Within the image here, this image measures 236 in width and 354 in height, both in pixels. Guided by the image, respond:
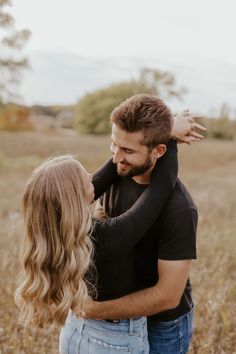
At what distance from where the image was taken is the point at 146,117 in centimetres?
282

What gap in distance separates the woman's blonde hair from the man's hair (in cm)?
44

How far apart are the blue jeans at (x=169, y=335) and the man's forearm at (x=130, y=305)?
41 cm

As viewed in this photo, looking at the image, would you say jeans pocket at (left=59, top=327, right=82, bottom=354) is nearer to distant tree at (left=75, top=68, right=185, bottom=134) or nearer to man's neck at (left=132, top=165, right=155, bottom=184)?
man's neck at (left=132, top=165, right=155, bottom=184)

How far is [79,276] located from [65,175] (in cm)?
53

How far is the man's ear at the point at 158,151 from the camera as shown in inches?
115

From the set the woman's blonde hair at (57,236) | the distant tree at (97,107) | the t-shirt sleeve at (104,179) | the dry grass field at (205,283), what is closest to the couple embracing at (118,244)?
the woman's blonde hair at (57,236)

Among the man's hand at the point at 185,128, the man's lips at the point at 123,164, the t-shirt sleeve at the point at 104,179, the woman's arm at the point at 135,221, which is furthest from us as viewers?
the t-shirt sleeve at the point at 104,179

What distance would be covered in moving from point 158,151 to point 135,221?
0.48 m

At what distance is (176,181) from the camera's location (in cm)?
299

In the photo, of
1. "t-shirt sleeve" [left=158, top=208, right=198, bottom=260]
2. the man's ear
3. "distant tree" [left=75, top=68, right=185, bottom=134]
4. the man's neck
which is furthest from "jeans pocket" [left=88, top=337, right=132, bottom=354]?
"distant tree" [left=75, top=68, right=185, bottom=134]

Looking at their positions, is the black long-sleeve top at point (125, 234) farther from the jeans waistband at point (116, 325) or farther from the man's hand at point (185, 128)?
the man's hand at point (185, 128)

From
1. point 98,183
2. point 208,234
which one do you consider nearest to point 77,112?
point 208,234

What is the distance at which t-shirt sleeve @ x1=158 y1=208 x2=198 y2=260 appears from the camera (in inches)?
108

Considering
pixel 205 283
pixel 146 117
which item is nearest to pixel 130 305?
pixel 146 117
